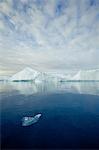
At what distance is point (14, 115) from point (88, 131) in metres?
11.3

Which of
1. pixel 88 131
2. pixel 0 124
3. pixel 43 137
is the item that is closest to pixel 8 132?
pixel 0 124

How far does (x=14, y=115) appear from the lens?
18641 millimetres

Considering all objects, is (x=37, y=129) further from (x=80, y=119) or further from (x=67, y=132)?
(x=80, y=119)

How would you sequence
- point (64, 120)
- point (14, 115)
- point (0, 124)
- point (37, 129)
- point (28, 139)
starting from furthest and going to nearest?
point (14, 115) < point (64, 120) < point (0, 124) < point (37, 129) < point (28, 139)

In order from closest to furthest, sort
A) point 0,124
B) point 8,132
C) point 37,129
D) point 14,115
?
point 8,132
point 37,129
point 0,124
point 14,115

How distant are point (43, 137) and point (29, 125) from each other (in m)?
3.62

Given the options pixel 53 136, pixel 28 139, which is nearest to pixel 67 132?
pixel 53 136

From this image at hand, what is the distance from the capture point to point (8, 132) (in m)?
13.4

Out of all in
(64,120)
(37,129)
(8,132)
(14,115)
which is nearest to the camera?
(8,132)

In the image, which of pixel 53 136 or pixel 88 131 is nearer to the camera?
pixel 53 136

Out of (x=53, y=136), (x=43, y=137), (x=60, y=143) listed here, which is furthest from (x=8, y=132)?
(x=60, y=143)

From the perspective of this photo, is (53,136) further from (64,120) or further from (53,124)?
(64,120)

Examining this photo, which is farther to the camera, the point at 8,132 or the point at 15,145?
the point at 8,132

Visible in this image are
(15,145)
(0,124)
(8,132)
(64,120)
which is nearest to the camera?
(15,145)
